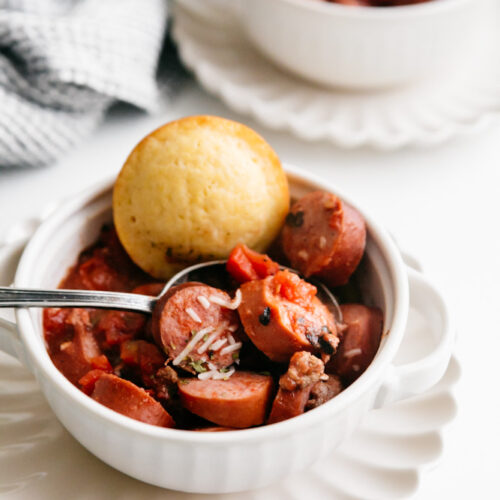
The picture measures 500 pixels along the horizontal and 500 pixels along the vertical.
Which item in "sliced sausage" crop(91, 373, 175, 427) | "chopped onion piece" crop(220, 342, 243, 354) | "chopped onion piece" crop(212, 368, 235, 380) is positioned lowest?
"sliced sausage" crop(91, 373, 175, 427)

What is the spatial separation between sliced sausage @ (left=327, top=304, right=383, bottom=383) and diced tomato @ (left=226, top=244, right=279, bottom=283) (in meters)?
0.21

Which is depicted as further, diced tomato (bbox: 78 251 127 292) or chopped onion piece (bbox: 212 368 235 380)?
→ diced tomato (bbox: 78 251 127 292)

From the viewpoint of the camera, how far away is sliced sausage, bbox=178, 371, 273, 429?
129cm

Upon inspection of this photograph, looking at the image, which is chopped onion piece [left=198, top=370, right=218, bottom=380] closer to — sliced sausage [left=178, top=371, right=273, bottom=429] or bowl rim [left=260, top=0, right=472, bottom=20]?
sliced sausage [left=178, top=371, right=273, bottom=429]

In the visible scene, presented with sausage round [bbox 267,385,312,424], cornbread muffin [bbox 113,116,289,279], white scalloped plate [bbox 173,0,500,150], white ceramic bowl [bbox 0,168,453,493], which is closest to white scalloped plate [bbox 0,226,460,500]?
white ceramic bowl [bbox 0,168,453,493]

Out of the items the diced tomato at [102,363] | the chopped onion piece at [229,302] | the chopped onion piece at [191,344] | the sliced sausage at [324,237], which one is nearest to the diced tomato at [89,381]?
the diced tomato at [102,363]

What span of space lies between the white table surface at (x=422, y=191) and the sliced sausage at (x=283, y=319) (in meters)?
0.55

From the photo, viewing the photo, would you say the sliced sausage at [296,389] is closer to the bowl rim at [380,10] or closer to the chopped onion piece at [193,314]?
the chopped onion piece at [193,314]

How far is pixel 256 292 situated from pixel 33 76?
4.29 feet

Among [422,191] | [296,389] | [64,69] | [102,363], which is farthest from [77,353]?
[422,191]

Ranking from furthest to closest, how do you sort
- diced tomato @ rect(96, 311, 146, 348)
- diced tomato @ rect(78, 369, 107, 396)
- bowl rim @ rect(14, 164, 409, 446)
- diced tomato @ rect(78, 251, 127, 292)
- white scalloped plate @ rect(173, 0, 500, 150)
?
1. white scalloped plate @ rect(173, 0, 500, 150)
2. diced tomato @ rect(78, 251, 127, 292)
3. diced tomato @ rect(96, 311, 146, 348)
4. diced tomato @ rect(78, 369, 107, 396)
5. bowl rim @ rect(14, 164, 409, 446)

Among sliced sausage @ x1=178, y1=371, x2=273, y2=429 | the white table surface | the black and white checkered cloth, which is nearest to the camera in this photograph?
sliced sausage @ x1=178, y1=371, x2=273, y2=429

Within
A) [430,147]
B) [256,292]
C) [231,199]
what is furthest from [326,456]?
[430,147]

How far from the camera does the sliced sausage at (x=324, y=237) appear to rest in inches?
61.3
